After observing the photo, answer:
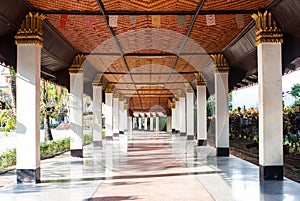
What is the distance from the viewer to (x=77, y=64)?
1271 cm

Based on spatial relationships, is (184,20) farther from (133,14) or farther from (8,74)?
(8,74)

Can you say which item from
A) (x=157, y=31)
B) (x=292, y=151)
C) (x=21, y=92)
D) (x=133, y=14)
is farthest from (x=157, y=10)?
(x=292, y=151)

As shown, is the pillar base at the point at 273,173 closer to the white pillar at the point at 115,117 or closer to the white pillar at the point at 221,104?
the white pillar at the point at 221,104

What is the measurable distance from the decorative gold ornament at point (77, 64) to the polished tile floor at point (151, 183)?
10.0 feet

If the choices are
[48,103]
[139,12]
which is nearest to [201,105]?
[48,103]

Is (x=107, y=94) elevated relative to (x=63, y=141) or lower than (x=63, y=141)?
elevated

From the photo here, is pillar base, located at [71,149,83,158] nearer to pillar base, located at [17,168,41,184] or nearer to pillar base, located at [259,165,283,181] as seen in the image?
pillar base, located at [17,168,41,184]

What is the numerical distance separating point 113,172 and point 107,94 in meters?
12.1

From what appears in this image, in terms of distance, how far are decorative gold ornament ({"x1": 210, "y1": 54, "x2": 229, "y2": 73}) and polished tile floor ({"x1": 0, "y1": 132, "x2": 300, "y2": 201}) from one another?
2990mm

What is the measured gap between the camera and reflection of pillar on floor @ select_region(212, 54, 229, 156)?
41.8 feet

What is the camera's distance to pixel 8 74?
13438 millimetres

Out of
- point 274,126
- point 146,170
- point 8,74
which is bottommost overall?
point 146,170

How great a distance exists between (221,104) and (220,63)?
134 cm

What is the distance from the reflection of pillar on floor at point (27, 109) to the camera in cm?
802
